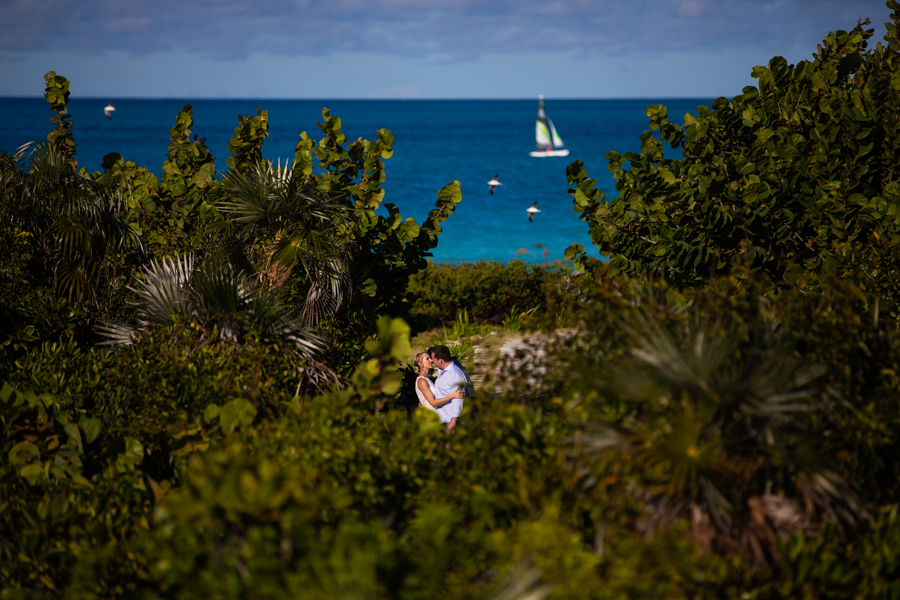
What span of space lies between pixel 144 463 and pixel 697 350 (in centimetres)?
430

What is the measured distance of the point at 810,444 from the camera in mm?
3607

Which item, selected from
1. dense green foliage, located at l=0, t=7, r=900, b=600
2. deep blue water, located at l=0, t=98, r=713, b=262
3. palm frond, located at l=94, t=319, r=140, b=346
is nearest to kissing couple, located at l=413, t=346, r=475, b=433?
dense green foliage, located at l=0, t=7, r=900, b=600

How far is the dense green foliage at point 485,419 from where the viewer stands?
3039 mm

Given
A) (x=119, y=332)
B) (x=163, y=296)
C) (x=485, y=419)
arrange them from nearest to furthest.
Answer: (x=485, y=419)
(x=163, y=296)
(x=119, y=332)

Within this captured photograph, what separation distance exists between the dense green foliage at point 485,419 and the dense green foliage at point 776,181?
44 mm

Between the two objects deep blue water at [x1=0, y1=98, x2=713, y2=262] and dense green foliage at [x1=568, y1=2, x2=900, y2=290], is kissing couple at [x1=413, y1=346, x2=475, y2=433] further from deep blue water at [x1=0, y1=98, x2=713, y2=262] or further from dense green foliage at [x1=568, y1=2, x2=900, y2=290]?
deep blue water at [x1=0, y1=98, x2=713, y2=262]

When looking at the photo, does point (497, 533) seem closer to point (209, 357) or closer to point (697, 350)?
point (697, 350)

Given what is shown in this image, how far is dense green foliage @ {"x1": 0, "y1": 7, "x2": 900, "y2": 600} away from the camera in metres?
3.04

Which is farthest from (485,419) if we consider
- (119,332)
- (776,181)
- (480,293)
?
(480,293)

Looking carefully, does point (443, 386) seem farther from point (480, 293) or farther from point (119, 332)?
point (480, 293)

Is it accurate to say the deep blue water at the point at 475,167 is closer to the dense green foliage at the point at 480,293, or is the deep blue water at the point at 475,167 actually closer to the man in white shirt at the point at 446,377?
the dense green foliage at the point at 480,293

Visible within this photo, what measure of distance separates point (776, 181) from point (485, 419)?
5.12 metres

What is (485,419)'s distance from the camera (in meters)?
4.25

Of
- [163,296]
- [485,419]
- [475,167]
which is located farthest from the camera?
[475,167]
